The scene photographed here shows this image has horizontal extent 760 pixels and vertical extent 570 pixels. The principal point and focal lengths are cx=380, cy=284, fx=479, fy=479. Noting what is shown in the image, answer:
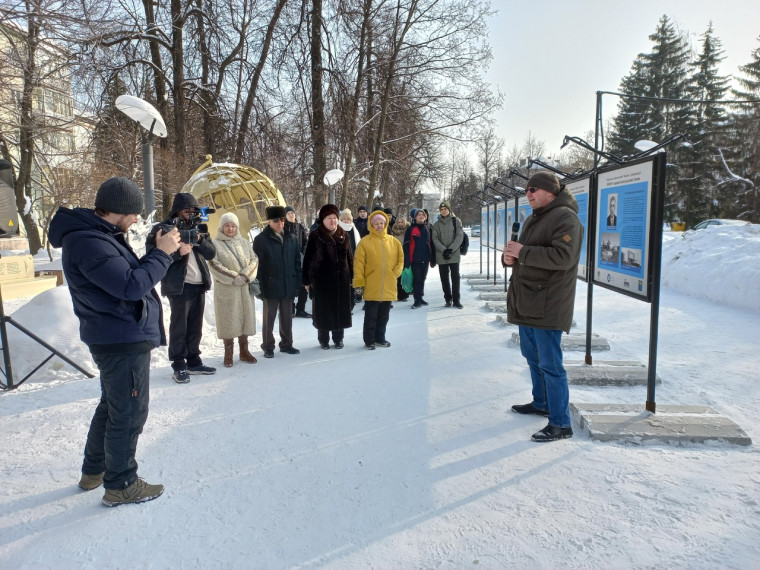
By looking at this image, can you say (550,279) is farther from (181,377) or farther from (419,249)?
(419,249)

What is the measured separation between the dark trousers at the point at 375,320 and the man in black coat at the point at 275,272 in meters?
0.91

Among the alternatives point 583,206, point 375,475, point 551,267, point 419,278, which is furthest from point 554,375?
point 419,278

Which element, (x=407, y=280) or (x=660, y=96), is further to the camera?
(x=660, y=96)

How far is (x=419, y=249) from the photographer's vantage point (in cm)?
929

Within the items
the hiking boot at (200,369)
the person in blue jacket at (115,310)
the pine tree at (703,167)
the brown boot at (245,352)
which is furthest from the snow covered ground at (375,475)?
the pine tree at (703,167)

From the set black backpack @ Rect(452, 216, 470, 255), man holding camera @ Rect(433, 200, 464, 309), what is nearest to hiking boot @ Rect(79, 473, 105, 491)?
man holding camera @ Rect(433, 200, 464, 309)

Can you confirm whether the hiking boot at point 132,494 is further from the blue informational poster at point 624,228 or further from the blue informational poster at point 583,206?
the blue informational poster at point 583,206

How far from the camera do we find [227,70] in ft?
45.8

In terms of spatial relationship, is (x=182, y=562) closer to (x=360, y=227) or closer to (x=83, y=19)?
(x=360, y=227)

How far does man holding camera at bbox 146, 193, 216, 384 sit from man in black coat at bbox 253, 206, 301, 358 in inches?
32.4

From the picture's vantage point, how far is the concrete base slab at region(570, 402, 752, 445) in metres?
3.16

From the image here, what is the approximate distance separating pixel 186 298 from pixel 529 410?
349 cm

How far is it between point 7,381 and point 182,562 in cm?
366

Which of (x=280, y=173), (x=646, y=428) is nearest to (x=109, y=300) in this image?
(x=646, y=428)
